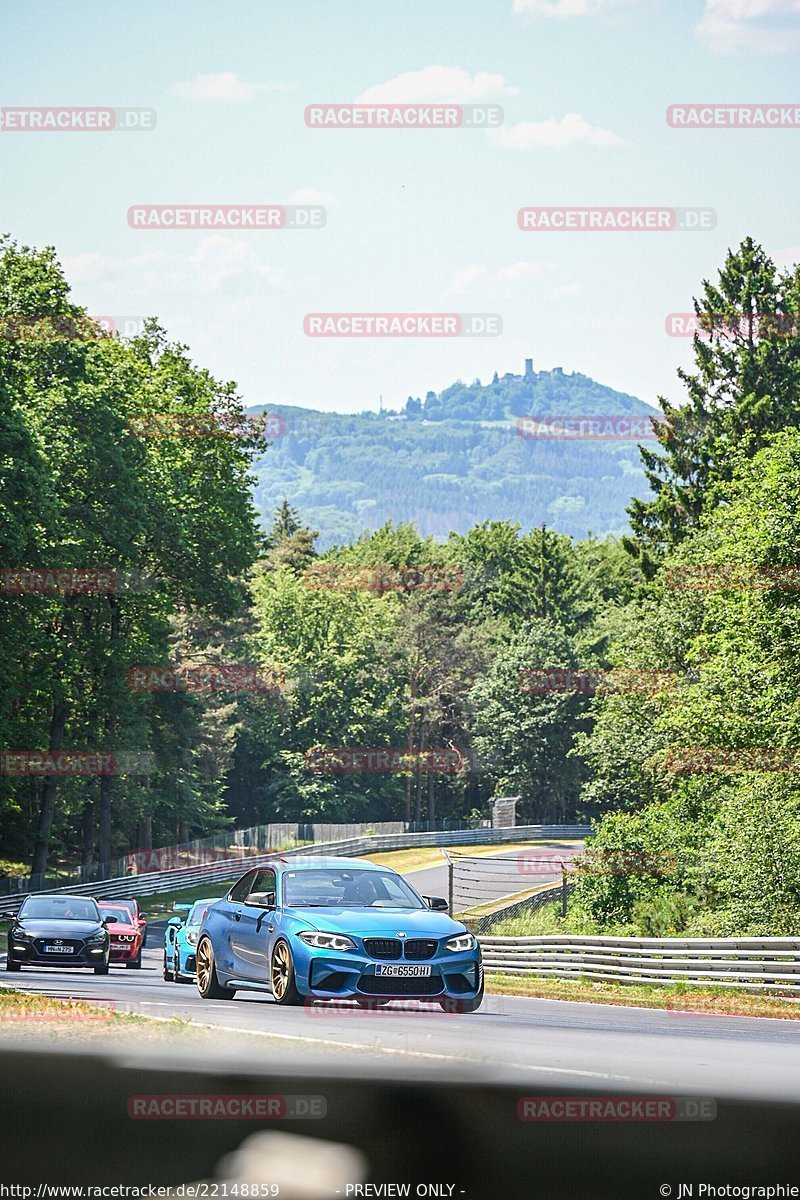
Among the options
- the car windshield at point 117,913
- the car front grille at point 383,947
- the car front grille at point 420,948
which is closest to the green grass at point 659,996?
the car windshield at point 117,913

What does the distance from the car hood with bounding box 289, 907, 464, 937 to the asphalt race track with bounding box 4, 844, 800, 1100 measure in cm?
70

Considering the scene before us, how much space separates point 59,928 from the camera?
24.1 metres

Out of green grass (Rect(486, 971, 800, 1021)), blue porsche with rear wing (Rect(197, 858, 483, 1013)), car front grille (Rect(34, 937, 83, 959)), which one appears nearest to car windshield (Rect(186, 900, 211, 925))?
car front grille (Rect(34, 937, 83, 959))

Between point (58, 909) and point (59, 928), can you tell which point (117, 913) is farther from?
point (59, 928)

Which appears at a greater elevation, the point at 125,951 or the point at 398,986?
the point at 398,986

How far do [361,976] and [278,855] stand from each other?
58.8 metres

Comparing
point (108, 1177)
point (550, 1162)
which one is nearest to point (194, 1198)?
point (108, 1177)

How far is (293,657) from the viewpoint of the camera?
10338cm

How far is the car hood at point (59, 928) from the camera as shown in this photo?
23875 mm

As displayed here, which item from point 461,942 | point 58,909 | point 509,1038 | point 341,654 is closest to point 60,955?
point 58,909

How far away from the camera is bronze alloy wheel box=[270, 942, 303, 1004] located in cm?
1388

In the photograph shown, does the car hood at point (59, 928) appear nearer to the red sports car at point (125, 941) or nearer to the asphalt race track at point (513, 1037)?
the asphalt race track at point (513, 1037)

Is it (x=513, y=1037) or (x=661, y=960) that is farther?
(x=661, y=960)

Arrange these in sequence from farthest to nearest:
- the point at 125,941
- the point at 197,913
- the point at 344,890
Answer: the point at 125,941 → the point at 197,913 → the point at 344,890
